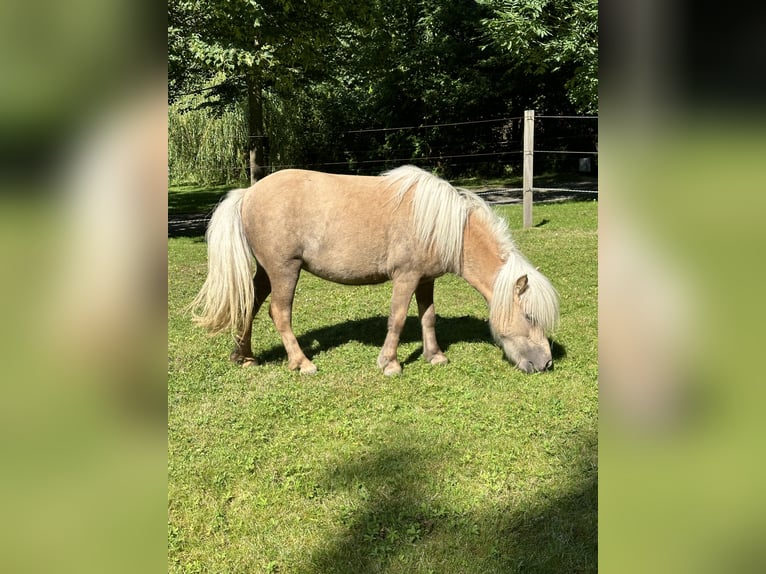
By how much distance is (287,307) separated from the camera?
5.15 meters

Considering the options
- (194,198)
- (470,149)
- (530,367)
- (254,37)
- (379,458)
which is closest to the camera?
(379,458)

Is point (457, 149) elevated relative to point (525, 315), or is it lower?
elevated

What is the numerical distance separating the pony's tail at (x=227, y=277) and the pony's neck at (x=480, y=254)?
1855mm

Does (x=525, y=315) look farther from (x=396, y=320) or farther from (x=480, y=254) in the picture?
(x=396, y=320)

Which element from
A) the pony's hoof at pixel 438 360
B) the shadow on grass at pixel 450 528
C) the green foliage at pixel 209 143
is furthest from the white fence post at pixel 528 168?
the green foliage at pixel 209 143

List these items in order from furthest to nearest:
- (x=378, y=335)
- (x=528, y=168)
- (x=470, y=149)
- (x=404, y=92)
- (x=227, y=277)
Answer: (x=470, y=149) < (x=404, y=92) < (x=528, y=168) < (x=378, y=335) < (x=227, y=277)

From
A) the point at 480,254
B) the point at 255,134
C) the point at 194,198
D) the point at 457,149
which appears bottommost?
the point at 480,254

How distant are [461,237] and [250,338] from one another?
211 cm

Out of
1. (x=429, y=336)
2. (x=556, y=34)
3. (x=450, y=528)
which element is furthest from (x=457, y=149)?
(x=450, y=528)

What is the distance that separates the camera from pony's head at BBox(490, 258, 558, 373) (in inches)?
190

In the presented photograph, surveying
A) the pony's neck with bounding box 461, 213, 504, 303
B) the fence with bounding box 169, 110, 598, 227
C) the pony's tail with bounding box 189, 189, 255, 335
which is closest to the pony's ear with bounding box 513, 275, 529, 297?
the pony's neck with bounding box 461, 213, 504, 303

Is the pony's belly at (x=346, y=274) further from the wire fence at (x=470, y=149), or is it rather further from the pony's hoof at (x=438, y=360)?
the wire fence at (x=470, y=149)

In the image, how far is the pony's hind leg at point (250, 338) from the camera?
535 centimetres
